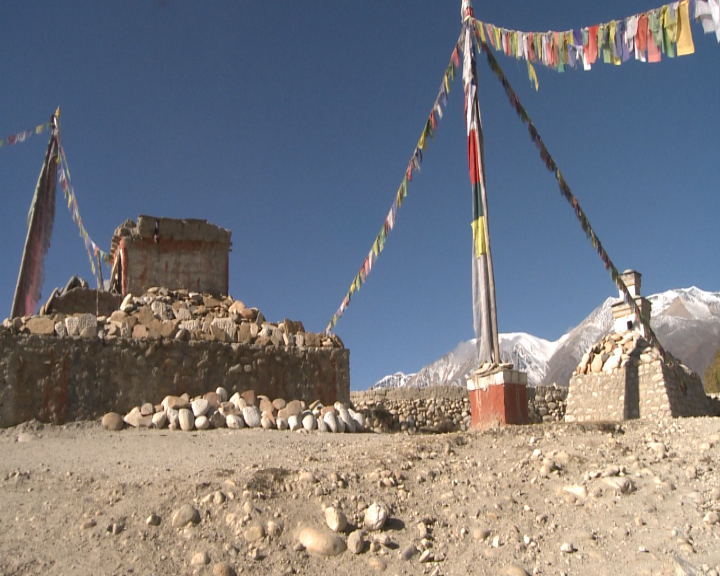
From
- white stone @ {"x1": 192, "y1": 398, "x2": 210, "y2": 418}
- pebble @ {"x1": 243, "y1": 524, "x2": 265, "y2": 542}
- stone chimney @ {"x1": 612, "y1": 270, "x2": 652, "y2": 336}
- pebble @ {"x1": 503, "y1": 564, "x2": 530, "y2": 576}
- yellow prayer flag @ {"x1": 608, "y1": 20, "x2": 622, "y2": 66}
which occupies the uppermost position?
yellow prayer flag @ {"x1": 608, "y1": 20, "x2": 622, "y2": 66}

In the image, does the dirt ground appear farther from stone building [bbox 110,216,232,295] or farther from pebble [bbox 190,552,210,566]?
stone building [bbox 110,216,232,295]

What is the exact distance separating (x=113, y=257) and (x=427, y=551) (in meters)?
11.0

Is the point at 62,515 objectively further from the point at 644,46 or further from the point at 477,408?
the point at 644,46

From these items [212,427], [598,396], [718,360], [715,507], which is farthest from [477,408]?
[718,360]

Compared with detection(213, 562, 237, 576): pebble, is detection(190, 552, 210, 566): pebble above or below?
above

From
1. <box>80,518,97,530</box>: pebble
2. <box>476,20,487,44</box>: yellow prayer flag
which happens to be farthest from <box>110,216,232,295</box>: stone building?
<box>80,518,97,530</box>: pebble

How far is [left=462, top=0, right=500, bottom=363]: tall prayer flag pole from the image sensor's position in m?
8.98

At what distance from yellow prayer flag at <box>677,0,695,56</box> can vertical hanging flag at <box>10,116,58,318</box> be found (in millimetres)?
12172

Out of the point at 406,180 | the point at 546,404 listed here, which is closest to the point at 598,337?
the point at 546,404

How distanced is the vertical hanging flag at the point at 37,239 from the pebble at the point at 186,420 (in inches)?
283

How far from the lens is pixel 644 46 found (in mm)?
8117

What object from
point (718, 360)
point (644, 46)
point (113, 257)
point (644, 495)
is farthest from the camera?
point (718, 360)

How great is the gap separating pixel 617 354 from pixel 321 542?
12594 millimetres

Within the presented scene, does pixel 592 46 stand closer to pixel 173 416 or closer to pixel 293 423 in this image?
pixel 293 423
